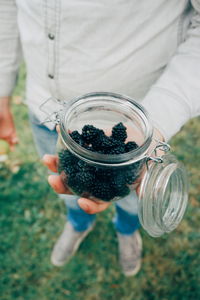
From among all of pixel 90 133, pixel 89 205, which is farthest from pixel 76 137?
pixel 89 205

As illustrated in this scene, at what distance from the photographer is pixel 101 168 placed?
0.89m

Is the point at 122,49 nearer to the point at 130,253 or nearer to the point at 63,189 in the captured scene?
the point at 63,189

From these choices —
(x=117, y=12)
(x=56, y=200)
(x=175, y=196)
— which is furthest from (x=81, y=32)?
(x=56, y=200)

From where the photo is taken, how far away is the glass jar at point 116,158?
894 mm

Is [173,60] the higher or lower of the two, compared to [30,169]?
higher

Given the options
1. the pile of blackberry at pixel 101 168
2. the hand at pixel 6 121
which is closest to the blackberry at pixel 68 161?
the pile of blackberry at pixel 101 168

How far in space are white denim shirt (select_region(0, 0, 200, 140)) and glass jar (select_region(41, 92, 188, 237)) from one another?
0.13 metres

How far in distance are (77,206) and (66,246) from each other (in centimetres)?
43

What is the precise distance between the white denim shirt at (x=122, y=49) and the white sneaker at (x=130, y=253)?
3.43 ft

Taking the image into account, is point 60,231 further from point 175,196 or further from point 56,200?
point 175,196

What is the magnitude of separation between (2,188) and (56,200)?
15.4 inches

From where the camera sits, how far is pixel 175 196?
114 centimetres

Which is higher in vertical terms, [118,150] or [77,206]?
[118,150]

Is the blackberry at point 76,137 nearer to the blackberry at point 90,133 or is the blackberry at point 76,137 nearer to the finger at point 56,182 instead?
the blackberry at point 90,133
